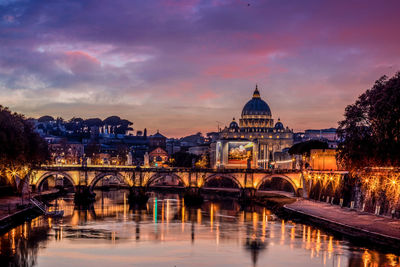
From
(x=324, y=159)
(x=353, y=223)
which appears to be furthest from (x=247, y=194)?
(x=353, y=223)

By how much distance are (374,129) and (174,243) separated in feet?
61.8

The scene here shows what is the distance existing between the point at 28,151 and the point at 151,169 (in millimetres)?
33101

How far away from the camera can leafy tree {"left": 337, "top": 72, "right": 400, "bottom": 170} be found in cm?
5331

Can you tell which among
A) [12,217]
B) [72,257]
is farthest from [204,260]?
[12,217]

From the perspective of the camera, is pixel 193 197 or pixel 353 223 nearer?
pixel 353 223

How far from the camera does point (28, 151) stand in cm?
7956

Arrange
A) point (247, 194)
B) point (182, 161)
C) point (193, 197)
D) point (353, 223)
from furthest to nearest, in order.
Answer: point (182, 161) < point (247, 194) < point (193, 197) < point (353, 223)

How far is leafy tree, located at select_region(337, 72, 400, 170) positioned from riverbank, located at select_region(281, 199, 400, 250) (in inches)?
196

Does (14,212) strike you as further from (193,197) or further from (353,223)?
(193,197)

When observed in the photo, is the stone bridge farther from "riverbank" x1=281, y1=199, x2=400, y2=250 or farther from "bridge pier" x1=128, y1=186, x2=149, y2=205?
"riverbank" x1=281, y1=199, x2=400, y2=250

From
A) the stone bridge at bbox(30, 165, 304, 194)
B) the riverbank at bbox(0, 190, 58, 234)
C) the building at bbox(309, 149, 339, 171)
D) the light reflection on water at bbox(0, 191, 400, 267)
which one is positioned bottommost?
the light reflection on water at bbox(0, 191, 400, 267)

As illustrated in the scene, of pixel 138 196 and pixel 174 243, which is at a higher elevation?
pixel 138 196

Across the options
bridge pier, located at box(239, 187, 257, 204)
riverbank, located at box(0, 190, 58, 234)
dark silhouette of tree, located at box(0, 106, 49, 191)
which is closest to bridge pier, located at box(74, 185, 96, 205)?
riverbank, located at box(0, 190, 58, 234)

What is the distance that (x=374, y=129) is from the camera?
5806cm
